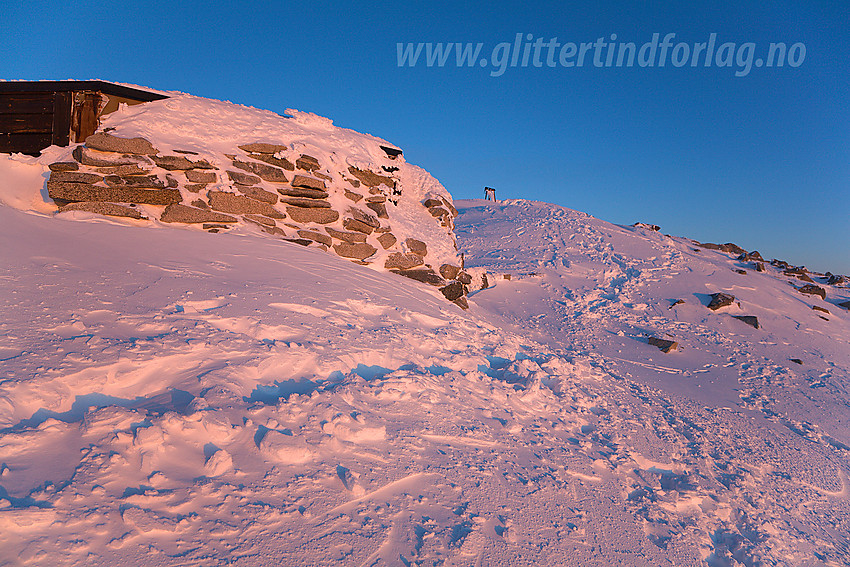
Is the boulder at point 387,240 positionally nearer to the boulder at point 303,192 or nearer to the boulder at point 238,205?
the boulder at point 303,192

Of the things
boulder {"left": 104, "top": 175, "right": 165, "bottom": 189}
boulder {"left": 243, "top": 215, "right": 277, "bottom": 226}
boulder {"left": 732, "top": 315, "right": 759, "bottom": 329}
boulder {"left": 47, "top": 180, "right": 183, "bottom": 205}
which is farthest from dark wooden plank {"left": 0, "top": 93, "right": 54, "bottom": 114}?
boulder {"left": 732, "top": 315, "right": 759, "bottom": 329}

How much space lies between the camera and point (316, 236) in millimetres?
6223

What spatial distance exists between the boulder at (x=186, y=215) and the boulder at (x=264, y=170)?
853mm

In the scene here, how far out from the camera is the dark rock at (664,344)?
23.0 feet

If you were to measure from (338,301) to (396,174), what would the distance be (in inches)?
166

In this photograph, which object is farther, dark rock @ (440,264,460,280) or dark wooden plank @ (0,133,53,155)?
dark rock @ (440,264,460,280)

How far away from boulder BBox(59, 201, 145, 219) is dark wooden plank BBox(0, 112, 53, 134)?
4.94 feet

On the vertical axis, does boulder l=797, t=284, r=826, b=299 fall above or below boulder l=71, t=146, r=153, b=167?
below

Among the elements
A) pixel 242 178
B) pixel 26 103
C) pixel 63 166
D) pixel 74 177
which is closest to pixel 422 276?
pixel 242 178

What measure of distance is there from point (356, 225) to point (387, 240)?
1.85 feet

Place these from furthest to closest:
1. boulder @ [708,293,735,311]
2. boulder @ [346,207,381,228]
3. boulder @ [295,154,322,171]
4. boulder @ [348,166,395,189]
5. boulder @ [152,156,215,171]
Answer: boulder @ [708,293,735,311]
boulder @ [348,166,395,189]
boulder @ [346,207,381,228]
boulder @ [295,154,322,171]
boulder @ [152,156,215,171]

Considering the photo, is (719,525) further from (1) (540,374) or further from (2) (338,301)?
(2) (338,301)

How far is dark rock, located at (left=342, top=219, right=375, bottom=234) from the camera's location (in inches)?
257

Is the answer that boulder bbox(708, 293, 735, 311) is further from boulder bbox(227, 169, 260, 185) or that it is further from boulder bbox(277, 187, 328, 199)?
boulder bbox(227, 169, 260, 185)
